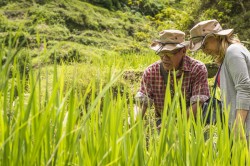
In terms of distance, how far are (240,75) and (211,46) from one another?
0.26 m

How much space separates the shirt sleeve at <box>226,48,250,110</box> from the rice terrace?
149 millimetres

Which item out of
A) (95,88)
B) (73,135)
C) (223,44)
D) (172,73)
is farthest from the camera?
(172,73)

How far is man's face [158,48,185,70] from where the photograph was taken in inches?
110

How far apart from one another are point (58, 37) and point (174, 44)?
7.36 meters

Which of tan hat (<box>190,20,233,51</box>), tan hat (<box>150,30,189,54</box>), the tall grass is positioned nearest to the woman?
tan hat (<box>190,20,233,51</box>)

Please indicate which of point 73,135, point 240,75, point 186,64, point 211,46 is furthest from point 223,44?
point 73,135

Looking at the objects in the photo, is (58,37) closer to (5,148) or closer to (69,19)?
(69,19)

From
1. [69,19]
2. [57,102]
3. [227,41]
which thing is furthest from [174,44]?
[69,19]

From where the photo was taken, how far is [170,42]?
112 inches

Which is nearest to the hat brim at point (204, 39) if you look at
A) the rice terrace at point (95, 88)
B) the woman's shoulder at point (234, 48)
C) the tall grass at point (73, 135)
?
the woman's shoulder at point (234, 48)

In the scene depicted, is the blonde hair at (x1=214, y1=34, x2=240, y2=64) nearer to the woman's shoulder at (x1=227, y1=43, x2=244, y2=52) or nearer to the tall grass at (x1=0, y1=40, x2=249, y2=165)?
the woman's shoulder at (x1=227, y1=43, x2=244, y2=52)

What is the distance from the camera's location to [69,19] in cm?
1112

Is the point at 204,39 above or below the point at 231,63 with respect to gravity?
above

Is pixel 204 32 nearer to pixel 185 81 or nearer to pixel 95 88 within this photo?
pixel 185 81
